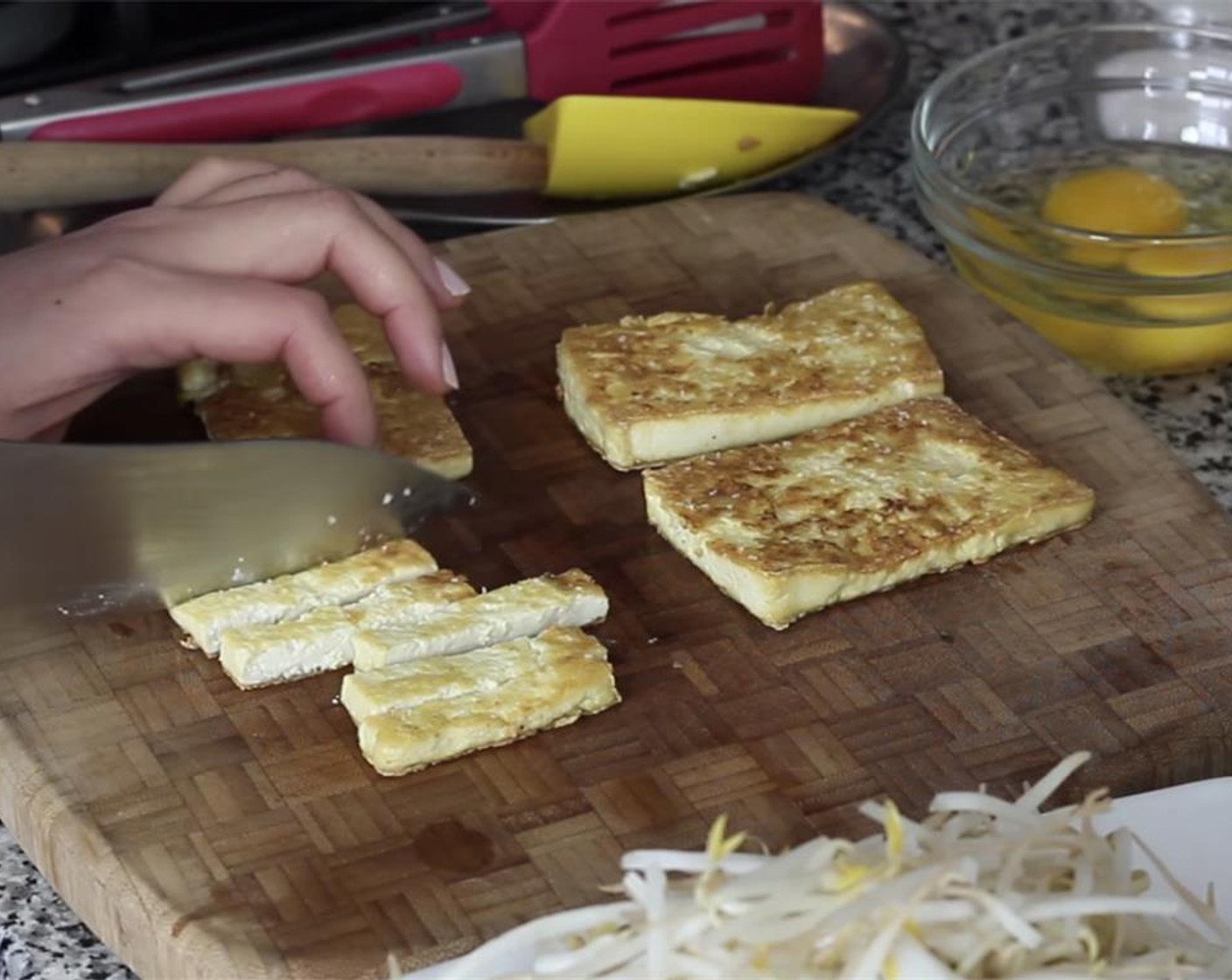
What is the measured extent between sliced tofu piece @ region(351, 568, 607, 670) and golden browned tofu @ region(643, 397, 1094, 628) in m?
0.14

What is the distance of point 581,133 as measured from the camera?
8.61ft

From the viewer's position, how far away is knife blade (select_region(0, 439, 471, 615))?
186cm

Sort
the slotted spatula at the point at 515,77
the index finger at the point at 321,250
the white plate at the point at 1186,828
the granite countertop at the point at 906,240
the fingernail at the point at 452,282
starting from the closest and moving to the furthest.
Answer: the white plate at the point at 1186,828 → the granite countertop at the point at 906,240 → the index finger at the point at 321,250 → the fingernail at the point at 452,282 → the slotted spatula at the point at 515,77

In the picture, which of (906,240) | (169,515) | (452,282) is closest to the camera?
(169,515)

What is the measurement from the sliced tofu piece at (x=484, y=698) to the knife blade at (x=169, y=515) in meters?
0.23

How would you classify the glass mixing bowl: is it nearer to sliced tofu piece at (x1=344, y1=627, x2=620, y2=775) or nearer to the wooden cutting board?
the wooden cutting board

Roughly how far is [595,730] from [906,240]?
124 centimetres

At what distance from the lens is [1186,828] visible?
1.66 m

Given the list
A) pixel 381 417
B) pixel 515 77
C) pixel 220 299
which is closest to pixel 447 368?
pixel 381 417

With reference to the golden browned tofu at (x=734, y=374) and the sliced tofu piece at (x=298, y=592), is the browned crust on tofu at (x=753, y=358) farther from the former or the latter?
the sliced tofu piece at (x=298, y=592)

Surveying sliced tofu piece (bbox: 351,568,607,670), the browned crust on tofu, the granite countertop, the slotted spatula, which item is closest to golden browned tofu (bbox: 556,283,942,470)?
the browned crust on tofu

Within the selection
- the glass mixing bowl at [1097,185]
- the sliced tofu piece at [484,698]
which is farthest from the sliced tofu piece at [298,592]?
the glass mixing bowl at [1097,185]

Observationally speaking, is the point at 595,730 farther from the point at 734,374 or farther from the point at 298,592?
the point at 734,374

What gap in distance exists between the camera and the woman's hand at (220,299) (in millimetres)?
2021
